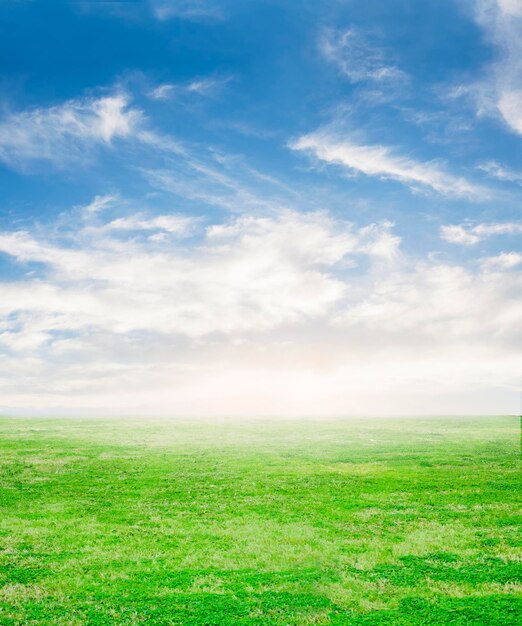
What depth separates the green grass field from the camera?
1478cm

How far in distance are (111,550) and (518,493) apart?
25.8 metres

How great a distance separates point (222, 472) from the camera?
41125mm

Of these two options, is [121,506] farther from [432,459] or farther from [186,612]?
[432,459]

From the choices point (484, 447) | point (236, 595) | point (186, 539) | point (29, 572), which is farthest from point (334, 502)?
point (484, 447)

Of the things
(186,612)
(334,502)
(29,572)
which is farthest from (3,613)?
(334,502)

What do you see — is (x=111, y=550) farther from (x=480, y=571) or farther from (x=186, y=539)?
(x=480, y=571)

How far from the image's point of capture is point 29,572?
17797mm

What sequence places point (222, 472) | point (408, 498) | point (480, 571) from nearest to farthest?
point (480, 571) < point (408, 498) < point (222, 472)

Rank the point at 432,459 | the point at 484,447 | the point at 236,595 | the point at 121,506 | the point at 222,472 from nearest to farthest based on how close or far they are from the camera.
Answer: the point at 236,595 < the point at 121,506 < the point at 222,472 < the point at 432,459 < the point at 484,447

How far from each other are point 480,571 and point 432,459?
3371 cm

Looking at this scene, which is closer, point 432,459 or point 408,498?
point 408,498

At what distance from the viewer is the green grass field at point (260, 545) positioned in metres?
14.8

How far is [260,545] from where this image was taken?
20734 millimetres

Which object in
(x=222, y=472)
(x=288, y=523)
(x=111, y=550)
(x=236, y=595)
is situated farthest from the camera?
(x=222, y=472)
